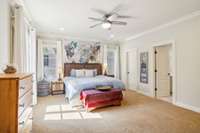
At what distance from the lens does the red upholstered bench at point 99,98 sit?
4.40 metres

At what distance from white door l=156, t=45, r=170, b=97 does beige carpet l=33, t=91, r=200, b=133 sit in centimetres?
143

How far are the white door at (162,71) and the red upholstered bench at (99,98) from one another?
7.01ft

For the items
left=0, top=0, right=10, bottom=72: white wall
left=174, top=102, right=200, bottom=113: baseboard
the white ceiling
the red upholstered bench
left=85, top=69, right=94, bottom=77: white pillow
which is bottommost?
left=174, top=102, right=200, bottom=113: baseboard

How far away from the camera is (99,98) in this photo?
4512 millimetres

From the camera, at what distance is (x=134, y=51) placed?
24.2 feet

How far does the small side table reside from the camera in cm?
682

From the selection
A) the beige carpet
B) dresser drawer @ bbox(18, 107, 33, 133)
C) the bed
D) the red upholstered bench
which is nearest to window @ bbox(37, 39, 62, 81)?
the bed

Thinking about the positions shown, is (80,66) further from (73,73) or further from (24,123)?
(24,123)

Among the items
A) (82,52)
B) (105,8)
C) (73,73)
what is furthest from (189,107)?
(82,52)

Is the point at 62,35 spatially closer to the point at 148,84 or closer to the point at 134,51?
the point at 134,51

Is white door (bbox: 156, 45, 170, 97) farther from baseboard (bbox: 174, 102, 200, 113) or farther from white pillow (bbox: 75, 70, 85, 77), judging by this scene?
white pillow (bbox: 75, 70, 85, 77)

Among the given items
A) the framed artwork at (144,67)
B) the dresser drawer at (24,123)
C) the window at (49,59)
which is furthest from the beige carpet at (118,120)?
the window at (49,59)

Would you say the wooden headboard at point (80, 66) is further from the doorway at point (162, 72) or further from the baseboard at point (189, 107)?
the baseboard at point (189, 107)

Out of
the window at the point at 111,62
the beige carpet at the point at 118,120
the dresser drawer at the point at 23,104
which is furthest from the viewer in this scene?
the window at the point at 111,62
